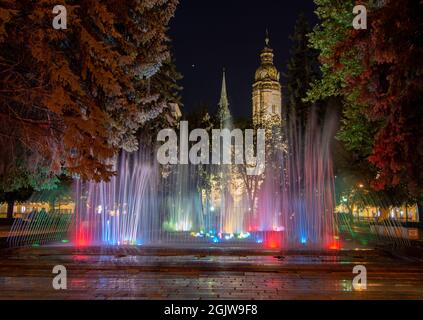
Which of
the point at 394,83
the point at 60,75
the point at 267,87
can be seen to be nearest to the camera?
the point at 394,83

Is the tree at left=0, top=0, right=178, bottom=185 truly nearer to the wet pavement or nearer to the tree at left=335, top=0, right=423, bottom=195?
the wet pavement

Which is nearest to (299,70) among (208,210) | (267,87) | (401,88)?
(208,210)

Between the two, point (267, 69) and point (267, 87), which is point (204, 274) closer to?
point (267, 87)

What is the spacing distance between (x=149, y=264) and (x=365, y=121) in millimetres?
9670

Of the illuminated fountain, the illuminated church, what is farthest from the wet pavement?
the illuminated church

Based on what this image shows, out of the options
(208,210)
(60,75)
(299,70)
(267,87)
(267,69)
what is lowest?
(208,210)

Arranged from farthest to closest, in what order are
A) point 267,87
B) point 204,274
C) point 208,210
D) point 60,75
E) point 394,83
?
1. point 267,87
2. point 208,210
3. point 204,274
4. point 60,75
5. point 394,83

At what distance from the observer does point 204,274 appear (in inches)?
423

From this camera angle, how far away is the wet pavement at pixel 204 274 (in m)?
8.59

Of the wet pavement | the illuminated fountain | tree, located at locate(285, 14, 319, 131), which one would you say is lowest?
the wet pavement

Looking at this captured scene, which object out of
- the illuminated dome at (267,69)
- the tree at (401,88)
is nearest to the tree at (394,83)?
the tree at (401,88)

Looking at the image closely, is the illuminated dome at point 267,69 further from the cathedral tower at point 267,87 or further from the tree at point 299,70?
the tree at point 299,70

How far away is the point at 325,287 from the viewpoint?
920 centimetres

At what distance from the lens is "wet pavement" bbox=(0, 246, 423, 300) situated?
28.2 ft
